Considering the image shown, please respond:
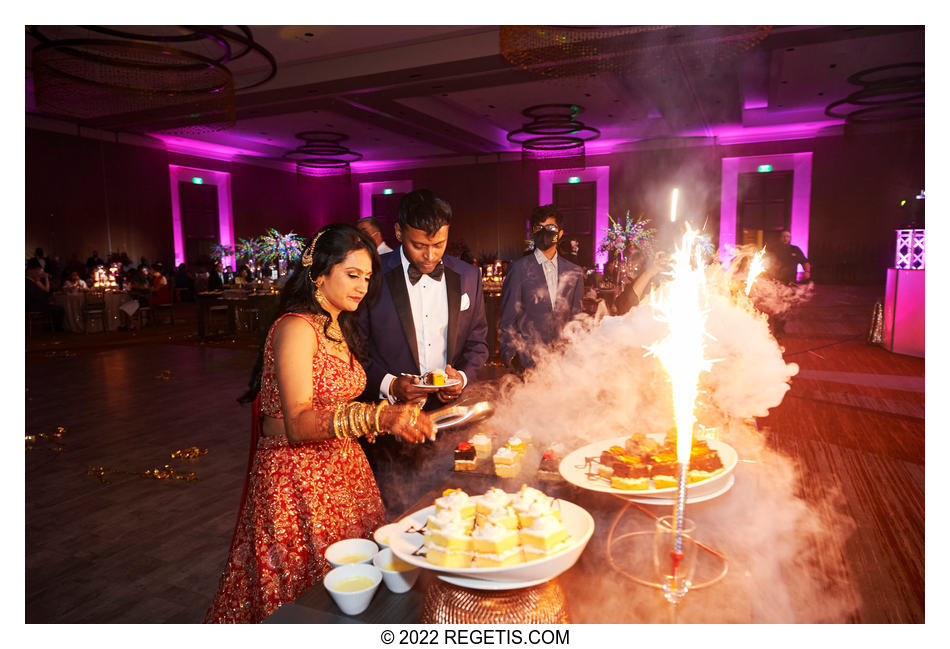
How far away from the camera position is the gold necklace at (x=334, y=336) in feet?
6.52

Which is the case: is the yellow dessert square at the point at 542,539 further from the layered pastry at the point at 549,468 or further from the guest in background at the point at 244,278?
the guest in background at the point at 244,278

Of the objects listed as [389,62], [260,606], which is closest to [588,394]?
[260,606]

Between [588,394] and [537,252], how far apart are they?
2.15 metres

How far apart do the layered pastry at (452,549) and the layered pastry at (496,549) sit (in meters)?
0.02

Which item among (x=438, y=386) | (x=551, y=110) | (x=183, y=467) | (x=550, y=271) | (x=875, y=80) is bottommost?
(x=183, y=467)

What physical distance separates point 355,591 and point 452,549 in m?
0.20

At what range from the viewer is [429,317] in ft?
9.28

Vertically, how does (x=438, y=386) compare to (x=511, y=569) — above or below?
above

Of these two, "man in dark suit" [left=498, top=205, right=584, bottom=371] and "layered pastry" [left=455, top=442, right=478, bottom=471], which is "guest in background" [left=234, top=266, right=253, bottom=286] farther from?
"layered pastry" [left=455, top=442, right=478, bottom=471]

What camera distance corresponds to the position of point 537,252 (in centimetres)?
445

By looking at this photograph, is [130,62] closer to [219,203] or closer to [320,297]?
[320,297]

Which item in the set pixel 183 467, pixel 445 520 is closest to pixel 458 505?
pixel 445 520
